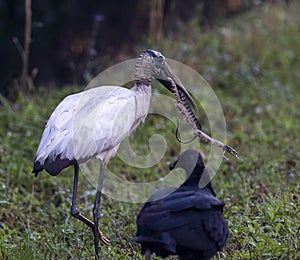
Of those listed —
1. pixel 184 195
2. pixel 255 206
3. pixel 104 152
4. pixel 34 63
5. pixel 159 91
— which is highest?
pixel 184 195

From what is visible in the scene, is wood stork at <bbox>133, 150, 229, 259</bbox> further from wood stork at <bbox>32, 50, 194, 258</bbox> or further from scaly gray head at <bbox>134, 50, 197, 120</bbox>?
scaly gray head at <bbox>134, 50, 197, 120</bbox>

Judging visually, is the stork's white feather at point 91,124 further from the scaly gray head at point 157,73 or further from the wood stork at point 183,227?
the wood stork at point 183,227

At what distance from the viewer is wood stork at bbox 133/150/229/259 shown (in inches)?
161

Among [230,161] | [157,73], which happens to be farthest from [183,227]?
[230,161]

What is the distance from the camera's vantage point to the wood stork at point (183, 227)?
13.4 ft

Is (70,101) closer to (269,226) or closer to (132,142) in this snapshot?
(269,226)

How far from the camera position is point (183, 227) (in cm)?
411

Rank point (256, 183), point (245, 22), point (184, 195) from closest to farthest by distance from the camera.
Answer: point (184, 195), point (256, 183), point (245, 22)

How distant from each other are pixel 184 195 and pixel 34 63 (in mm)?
6456

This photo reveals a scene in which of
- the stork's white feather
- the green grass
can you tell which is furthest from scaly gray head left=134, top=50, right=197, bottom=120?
the green grass

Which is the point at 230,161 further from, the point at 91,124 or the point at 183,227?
the point at 183,227

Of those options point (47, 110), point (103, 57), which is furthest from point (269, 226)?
point (103, 57)

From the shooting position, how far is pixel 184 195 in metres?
4.26

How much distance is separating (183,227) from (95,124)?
4.25 ft
